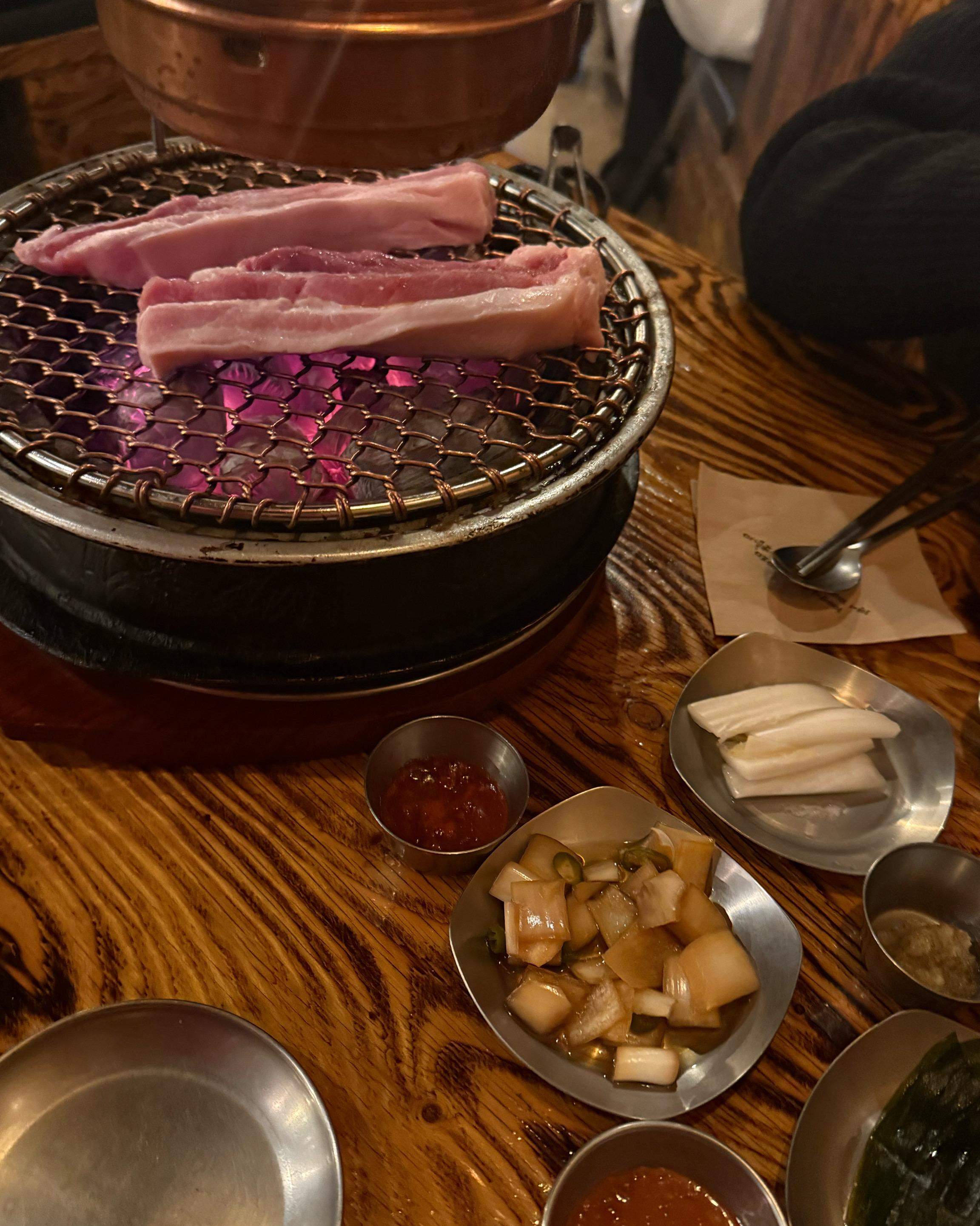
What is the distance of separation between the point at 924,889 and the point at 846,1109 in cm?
48

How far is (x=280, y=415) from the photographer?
203cm

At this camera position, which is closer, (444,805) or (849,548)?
(444,805)

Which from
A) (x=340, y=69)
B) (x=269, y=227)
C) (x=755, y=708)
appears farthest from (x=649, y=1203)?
(x=269, y=227)

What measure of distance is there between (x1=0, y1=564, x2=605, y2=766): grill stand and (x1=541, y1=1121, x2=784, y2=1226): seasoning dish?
0.93 metres

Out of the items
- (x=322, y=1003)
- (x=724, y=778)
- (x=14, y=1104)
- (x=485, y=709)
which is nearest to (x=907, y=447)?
(x=724, y=778)

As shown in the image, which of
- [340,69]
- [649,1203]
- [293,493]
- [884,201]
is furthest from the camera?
[884,201]

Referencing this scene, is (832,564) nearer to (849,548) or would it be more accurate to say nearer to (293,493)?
(849,548)

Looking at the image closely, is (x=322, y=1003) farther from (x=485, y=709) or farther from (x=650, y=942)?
(x=485, y=709)

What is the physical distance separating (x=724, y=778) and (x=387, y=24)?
5.20 feet

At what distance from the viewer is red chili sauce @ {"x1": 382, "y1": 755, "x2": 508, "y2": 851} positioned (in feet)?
5.92

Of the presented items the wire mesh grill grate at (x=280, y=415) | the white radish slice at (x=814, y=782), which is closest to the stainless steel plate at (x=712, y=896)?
the white radish slice at (x=814, y=782)

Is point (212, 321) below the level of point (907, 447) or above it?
above

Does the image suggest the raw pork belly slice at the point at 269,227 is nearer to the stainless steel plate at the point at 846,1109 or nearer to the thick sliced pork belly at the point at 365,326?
the thick sliced pork belly at the point at 365,326

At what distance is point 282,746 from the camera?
1.96 metres
